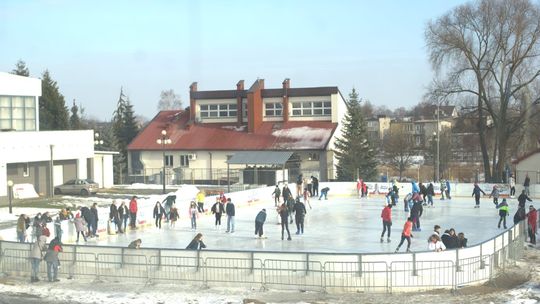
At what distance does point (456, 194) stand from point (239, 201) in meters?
12.9

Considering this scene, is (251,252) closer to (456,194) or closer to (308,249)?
(308,249)

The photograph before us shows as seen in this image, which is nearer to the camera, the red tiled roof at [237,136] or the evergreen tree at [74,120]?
the red tiled roof at [237,136]

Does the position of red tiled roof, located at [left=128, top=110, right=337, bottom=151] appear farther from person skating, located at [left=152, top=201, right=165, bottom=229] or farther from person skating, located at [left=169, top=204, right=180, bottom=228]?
person skating, located at [left=152, top=201, right=165, bottom=229]

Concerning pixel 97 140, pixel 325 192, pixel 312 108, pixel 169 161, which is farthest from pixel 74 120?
pixel 325 192

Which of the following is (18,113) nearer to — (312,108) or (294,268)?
(312,108)

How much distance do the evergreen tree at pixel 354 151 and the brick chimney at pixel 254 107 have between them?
7.42m

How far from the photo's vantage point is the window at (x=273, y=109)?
60969 mm

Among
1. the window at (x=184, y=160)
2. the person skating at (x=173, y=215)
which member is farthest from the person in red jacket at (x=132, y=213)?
the window at (x=184, y=160)

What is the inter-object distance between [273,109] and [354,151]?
984 cm

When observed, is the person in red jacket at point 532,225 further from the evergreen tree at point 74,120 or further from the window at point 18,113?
the evergreen tree at point 74,120

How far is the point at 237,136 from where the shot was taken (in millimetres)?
59875

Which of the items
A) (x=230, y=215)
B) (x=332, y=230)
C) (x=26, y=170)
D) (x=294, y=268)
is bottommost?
(x=332, y=230)

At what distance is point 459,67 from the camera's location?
5000 cm

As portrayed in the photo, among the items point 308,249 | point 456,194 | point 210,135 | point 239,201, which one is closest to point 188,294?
point 308,249
